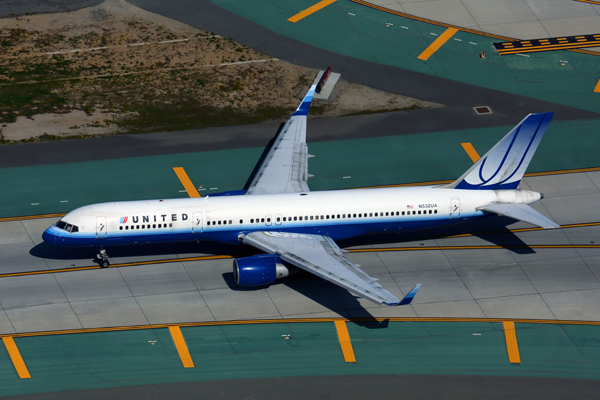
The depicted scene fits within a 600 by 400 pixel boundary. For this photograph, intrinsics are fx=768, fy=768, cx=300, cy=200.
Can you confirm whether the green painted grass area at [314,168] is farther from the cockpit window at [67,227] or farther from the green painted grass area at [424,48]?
the cockpit window at [67,227]

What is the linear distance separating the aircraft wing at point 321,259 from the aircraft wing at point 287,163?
5367 millimetres

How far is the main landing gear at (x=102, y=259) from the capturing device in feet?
179

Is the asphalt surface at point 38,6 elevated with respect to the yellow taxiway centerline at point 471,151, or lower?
elevated

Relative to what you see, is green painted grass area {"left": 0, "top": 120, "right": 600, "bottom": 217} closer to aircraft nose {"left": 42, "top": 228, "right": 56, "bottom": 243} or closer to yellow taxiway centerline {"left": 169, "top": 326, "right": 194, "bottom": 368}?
aircraft nose {"left": 42, "top": 228, "right": 56, "bottom": 243}

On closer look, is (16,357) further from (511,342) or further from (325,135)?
(325,135)

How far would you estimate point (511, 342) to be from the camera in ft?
165

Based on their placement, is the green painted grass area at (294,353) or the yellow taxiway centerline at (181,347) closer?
the green painted grass area at (294,353)

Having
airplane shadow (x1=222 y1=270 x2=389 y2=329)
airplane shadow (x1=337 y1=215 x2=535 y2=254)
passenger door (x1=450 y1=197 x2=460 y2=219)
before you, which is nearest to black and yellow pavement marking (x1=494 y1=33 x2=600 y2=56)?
airplane shadow (x1=337 y1=215 x2=535 y2=254)

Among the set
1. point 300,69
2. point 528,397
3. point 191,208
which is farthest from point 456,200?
point 300,69

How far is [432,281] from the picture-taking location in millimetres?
54906

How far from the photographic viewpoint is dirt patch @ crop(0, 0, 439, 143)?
70625 mm

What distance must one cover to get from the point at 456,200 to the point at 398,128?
1647 centimetres

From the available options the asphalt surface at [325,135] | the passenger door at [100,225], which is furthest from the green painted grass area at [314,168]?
the passenger door at [100,225]

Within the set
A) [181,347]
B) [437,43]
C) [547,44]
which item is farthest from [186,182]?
[547,44]
